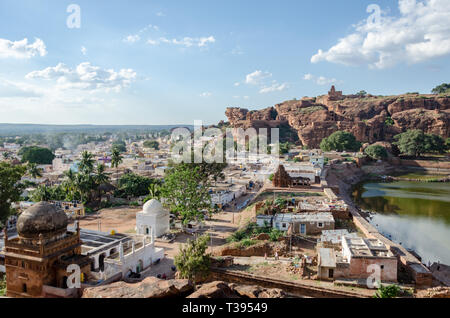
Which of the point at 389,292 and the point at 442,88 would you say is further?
the point at 442,88

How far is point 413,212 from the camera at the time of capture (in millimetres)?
33875

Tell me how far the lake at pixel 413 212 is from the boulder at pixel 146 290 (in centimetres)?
1944

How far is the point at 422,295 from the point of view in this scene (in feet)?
39.0

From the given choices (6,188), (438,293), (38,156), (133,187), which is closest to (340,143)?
(133,187)

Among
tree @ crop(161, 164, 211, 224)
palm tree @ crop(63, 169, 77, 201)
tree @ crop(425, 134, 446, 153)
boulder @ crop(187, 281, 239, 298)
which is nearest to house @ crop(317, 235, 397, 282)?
boulder @ crop(187, 281, 239, 298)

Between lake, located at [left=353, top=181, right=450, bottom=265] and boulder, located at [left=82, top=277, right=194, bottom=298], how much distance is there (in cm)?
1944

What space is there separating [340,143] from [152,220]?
56354mm

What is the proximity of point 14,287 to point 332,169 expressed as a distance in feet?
166

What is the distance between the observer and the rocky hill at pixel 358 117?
252 ft

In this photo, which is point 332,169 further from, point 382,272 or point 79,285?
point 79,285

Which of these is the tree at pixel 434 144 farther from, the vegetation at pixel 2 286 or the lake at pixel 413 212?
the vegetation at pixel 2 286

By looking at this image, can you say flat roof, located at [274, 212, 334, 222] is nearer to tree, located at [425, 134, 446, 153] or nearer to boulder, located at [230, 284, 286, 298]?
boulder, located at [230, 284, 286, 298]

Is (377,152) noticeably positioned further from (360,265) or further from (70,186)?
(70,186)
